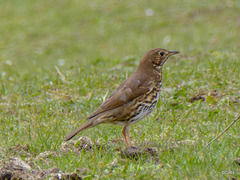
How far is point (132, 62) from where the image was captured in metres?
9.52

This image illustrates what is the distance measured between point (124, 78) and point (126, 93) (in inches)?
109

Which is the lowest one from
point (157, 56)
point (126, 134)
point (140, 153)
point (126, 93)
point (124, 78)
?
point (124, 78)

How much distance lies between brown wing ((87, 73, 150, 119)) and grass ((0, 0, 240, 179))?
413 mm

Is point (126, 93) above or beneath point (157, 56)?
beneath

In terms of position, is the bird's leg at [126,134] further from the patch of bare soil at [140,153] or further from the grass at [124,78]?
the patch of bare soil at [140,153]

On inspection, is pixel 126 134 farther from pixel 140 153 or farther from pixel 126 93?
pixel 140 153

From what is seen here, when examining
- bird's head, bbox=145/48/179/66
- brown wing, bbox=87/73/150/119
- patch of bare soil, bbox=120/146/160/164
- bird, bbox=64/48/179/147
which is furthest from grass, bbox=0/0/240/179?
bird's head, bbox=145/48/179/66

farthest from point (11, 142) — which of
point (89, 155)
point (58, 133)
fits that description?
point (89, 155)

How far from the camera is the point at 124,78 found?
27.0 feet

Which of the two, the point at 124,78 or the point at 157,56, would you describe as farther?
the point at 124,78

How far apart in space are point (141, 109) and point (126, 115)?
196 millimetres

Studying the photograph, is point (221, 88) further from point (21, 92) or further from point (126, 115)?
point (21, 92)

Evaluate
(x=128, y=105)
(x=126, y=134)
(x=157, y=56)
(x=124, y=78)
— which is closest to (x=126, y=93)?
(x=128, y=105)

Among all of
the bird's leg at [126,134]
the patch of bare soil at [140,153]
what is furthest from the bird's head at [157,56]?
the patch of bare soil at [140,153]
